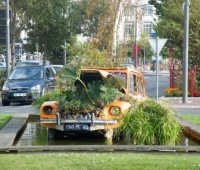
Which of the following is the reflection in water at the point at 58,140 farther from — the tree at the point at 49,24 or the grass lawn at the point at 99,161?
the tree at the point at 49,24

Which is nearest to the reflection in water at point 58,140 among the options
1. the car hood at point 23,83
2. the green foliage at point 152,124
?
the green foliage at point 152,124

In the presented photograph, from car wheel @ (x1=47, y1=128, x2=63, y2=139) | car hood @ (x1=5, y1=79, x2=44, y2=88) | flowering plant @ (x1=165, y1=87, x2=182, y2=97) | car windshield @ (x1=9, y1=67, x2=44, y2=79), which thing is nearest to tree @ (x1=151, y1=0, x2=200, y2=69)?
flowering plant @ (x1=165, y1=87, x2=182, y2=97)

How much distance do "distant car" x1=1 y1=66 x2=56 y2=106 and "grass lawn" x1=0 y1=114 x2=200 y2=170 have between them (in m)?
14.8

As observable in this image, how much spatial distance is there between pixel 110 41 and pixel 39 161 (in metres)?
13.7

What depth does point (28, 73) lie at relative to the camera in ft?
85.3

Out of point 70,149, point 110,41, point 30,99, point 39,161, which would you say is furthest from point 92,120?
point 30,99

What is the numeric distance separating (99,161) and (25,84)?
54.7ft

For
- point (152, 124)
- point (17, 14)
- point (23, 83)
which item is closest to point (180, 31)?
point (23, 83)

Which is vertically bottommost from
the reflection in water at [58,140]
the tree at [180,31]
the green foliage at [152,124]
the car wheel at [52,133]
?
the reflection in water at [58,140]

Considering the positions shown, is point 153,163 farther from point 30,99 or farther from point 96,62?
point 30,99

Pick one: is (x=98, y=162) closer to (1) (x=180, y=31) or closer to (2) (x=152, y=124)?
(2) (x=152, y=124)

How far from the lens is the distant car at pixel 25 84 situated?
24828 mm

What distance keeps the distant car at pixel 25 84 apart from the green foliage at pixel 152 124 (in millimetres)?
12530

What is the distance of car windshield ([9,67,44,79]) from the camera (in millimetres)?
25783
